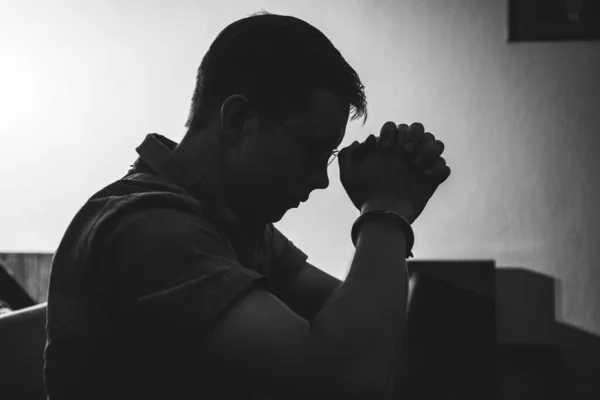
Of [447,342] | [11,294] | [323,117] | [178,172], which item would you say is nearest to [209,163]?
[178,172]

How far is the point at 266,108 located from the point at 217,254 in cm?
22

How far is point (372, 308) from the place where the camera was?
23.3 inches

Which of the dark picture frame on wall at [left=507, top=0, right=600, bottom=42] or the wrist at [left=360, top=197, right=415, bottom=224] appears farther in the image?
the dark picture frame on wall at [left=507, top=0, right=600, bottom=42]

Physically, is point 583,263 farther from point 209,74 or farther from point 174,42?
point 209,74

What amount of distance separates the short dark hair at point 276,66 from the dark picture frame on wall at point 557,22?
194 centimetres

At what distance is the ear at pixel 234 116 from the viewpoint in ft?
2.39

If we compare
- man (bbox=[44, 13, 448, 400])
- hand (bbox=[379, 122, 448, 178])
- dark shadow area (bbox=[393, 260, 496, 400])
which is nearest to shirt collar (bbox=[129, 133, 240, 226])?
man (bbox=[44, 13, 448, 400])

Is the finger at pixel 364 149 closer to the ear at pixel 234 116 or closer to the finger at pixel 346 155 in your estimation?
the finger at pixel 346 155

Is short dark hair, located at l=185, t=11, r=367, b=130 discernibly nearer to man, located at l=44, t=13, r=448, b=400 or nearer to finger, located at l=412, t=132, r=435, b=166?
man, located at l=44, t=13, r=448, b=400

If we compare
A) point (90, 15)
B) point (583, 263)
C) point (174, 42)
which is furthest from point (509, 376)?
point (90, 15)

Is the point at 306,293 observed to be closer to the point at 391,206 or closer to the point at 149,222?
the point at 391,206

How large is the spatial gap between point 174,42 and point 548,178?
161cm

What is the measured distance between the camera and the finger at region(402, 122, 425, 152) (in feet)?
2.54

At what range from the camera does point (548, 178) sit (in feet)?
7.88
